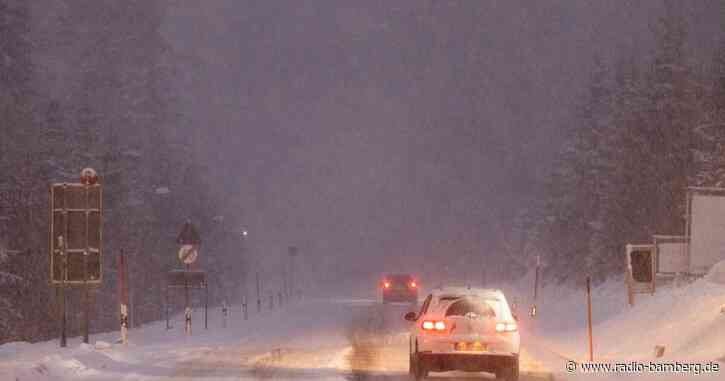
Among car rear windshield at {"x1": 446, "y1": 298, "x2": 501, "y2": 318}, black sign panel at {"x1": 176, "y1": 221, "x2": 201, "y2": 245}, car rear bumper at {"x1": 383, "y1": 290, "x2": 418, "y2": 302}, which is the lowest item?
car rear bumper at {"x1": 383, "y1": 290, "x2": 418, "y2": 302}

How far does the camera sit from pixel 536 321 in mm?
44812

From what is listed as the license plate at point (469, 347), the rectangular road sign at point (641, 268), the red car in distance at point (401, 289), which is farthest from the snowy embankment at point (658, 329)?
the red car in distance at point (401, 289)

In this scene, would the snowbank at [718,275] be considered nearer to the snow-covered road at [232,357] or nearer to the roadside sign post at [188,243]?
the snow-covered road at [232,357]

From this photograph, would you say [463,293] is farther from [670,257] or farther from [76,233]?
[670,257]

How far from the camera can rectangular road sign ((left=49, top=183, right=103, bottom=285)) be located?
1073 inches

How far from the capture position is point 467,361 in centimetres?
1909

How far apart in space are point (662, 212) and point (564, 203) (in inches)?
606

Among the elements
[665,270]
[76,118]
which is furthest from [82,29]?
[665,270]

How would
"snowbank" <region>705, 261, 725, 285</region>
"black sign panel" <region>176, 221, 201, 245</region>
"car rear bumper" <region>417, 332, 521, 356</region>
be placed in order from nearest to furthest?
"car rear bumper" <region>417, 332, 521, 356</region> → "snowbank" <region>705, 261, 725, 285</region> → "black sign panel" <region>176, 221, 201, 245</region>

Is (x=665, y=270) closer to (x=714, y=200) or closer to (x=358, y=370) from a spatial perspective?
(x=714, y=200)

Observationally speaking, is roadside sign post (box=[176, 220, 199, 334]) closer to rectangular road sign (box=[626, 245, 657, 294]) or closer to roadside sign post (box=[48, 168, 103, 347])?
roadside sign post (box=[48, 168, 103, 347])

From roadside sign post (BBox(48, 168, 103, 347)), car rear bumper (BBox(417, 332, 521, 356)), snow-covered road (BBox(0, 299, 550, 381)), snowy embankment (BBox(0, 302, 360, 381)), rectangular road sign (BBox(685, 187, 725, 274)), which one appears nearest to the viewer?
car rear bumper (BBox(417, 332, 521, 356))

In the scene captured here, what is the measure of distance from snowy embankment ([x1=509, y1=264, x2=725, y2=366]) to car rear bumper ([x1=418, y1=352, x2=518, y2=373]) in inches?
141

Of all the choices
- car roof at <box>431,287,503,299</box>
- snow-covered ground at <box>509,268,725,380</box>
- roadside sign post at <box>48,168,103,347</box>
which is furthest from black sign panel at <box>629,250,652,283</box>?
roadside sign post at <box>48,168,103,347</box>
